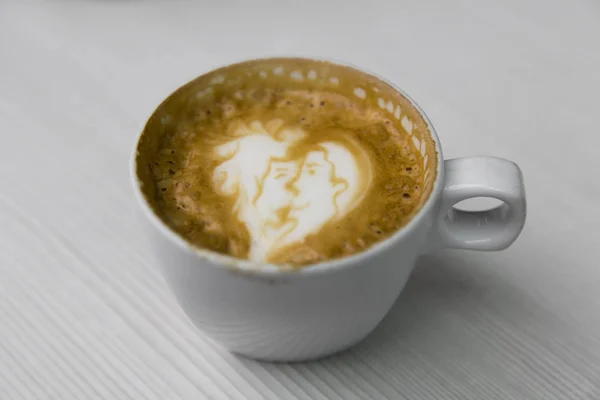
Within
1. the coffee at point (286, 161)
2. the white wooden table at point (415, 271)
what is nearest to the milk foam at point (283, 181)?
the coffee at point (286, 161)

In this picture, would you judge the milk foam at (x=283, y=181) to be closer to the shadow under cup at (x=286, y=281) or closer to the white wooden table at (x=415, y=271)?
the shadow under cup at (x=286, y=281)

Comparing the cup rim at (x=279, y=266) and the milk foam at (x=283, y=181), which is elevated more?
the milk foam at (x=283, y=181)

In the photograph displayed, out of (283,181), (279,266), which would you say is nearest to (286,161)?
(283,181)

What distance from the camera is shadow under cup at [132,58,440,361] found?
581 mm

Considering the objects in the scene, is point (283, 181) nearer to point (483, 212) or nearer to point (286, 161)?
point (286, 161)

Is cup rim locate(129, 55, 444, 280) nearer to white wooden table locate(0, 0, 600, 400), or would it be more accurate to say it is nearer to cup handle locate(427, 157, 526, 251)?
cup handle locate(427, 157, 526, 251)

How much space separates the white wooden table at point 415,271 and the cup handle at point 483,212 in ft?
0.38

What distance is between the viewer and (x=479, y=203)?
901 mm

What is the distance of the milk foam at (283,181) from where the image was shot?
0.66 meters

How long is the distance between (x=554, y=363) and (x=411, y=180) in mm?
262

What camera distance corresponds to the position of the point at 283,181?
71cm

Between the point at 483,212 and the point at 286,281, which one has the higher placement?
the point at 483,212

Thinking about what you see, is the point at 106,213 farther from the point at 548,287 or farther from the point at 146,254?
the point at 548,287

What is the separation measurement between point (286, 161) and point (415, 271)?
8.8 inches
